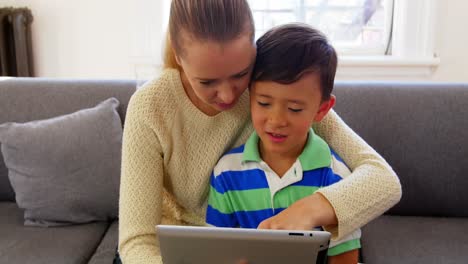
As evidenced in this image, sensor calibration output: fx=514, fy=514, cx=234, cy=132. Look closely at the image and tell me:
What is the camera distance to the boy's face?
1.00 meters

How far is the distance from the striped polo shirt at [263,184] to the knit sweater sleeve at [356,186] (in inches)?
1.8

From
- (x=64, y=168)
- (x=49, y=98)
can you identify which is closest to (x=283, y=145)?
(x=64, y=168)

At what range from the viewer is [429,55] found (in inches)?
98.3

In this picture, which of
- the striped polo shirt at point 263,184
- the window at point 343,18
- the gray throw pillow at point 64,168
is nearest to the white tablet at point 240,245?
the striped polo shirt at point 263,184

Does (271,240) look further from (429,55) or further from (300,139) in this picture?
(429,55)

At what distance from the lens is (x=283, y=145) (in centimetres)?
107

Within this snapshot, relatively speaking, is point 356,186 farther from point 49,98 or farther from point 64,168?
point 49,98

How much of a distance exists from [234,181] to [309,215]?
0.21 meters

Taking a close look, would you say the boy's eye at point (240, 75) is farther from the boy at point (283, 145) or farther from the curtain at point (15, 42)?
the curtain at point (15, 42)

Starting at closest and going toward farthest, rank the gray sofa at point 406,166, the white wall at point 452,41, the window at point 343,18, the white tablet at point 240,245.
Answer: the white tablet at point 240,245 < the gray sofa at point 406,166 < the white wall at point 452,41 < the window at point 343,18

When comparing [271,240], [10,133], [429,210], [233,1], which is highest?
[233,1]

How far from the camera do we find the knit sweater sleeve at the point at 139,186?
110 cm

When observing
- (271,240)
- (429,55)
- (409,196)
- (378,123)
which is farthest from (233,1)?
(429,55)

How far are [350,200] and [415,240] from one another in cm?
72
